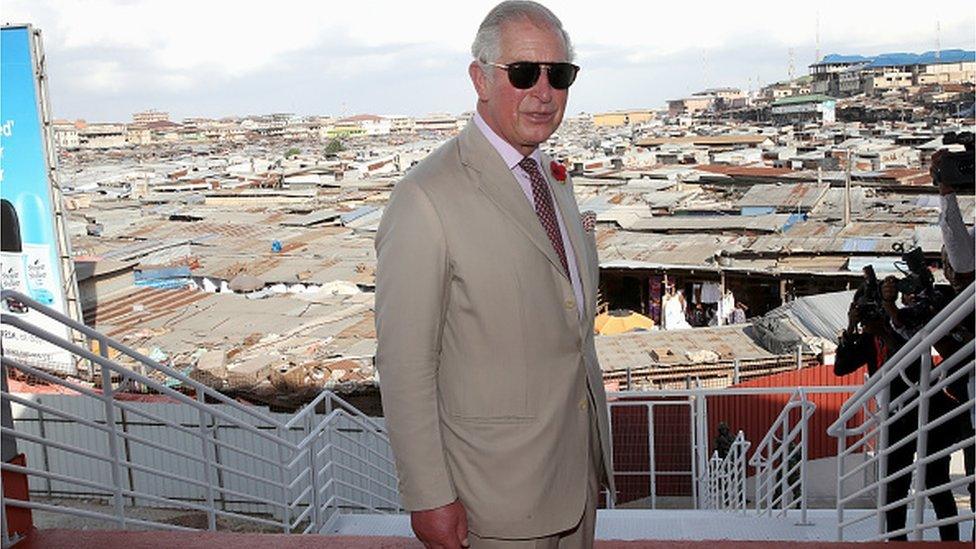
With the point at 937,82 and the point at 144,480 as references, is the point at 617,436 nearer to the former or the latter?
the point at 144,480

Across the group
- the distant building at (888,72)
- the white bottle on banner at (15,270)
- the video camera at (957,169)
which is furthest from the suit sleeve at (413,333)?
the distant building at (888,72)

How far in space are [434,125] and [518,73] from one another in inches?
5323

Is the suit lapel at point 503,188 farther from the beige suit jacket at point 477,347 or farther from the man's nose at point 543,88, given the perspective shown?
the man's nose at point 543,88

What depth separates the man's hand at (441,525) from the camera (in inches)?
63.6

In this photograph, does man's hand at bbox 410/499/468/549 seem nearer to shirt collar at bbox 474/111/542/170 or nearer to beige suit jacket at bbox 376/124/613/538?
beige suit jacket at bbox 376/124/613/538

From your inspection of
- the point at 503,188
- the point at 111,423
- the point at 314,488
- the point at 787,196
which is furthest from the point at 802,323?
the point at 787,196

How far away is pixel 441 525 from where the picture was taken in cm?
162

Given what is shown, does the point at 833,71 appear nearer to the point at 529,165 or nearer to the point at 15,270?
the point at 15,270

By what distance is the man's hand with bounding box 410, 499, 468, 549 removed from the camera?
1.61 metres

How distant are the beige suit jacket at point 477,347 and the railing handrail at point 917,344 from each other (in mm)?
914

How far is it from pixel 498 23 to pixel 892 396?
2608 mm

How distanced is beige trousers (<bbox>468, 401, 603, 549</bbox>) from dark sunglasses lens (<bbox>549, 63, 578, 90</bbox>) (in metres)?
0.63

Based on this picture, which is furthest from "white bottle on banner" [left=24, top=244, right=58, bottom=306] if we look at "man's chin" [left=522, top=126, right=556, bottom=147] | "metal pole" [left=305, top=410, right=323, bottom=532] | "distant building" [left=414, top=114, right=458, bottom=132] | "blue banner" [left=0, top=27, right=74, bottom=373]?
"distant building" [left=414, top=114, right=458, bottom=132]

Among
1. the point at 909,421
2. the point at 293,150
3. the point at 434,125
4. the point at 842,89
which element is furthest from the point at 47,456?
the point at 434,125
